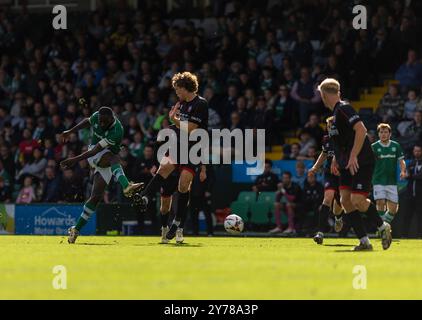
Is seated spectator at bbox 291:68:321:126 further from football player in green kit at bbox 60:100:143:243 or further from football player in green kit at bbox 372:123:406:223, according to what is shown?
football player in green kit at bbox 60:100:143:243

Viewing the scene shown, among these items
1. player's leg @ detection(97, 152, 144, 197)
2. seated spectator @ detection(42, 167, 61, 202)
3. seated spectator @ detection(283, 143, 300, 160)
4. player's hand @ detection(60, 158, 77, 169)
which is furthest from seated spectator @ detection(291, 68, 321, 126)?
player's hand @ detection(60, 158, 77, 169)

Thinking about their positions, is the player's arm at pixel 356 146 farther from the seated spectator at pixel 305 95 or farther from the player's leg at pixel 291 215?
the seated spectator at pixel 305 95

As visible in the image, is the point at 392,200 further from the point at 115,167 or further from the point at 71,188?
the point at 71,188

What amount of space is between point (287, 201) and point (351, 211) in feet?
33.7

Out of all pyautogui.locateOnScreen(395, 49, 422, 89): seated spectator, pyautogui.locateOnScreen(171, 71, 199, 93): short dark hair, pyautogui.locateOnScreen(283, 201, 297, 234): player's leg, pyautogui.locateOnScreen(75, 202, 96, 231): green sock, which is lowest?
pyautogui.locateOnScreen(283, 201, 297, 234): player's leg

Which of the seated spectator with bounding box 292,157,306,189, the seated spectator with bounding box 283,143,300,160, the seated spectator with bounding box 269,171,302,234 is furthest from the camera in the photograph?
the seated spectator with bounding box 283,143,300,160

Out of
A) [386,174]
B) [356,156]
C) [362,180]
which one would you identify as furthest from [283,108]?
[356,156]

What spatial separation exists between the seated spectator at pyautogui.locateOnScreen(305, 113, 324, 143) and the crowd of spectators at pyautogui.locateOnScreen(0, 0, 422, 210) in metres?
0.03

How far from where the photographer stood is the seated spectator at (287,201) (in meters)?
24.0

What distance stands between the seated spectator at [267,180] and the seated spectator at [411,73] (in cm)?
344

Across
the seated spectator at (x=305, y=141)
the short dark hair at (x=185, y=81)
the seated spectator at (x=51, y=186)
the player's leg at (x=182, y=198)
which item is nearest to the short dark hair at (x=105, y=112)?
the short dark hair at (x=185, y=81)

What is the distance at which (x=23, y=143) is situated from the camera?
28.7 m

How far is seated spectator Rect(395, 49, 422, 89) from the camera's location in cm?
2455
